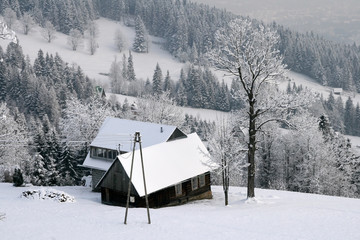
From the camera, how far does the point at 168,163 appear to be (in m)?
37.9

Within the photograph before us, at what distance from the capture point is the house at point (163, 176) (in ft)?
116

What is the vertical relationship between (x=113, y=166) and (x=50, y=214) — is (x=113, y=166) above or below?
above

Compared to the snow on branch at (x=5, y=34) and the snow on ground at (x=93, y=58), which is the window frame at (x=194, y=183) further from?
the snow on ground at (x=93, y=58)

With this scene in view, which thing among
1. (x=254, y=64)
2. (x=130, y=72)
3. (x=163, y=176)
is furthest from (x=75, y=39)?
(x=254, y=64)

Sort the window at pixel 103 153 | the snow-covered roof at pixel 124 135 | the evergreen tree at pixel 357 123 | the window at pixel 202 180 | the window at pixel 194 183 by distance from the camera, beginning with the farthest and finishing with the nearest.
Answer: the evergreen tree at pixel 357 123 < the window at pixel 103 153 < the snow-covered roof at pixel 124 135 < the window at pixel 202 180 < the window at pixel 194 183

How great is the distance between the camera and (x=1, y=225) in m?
24.8

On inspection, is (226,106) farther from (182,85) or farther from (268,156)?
(268,156)

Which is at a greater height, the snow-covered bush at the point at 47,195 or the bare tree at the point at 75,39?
the bare tree at the point at 75,39

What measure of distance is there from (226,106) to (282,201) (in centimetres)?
11295

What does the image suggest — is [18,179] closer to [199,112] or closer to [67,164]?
[67,164]

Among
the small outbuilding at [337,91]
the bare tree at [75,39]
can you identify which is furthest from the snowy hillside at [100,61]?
the small outbuilding at [337,91]

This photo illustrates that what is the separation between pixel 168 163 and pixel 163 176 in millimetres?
1828

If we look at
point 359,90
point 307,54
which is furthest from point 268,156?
point 307,54

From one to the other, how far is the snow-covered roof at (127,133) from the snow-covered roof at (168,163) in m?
2.27
